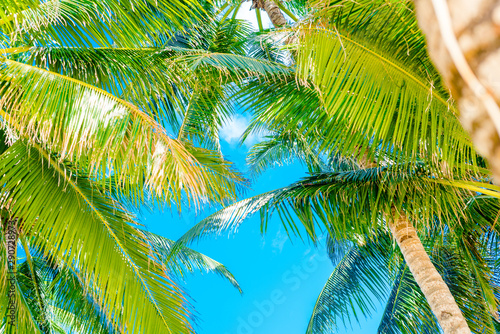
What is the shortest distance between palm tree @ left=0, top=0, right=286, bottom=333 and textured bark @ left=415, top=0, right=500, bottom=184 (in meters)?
1.76

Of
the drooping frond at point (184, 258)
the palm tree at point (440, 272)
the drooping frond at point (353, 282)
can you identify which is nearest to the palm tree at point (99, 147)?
the palm tree at point (440, 272)

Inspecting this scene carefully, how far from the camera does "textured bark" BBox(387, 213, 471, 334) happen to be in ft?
7.39

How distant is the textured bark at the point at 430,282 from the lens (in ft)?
7.39

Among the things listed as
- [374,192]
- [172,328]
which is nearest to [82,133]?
[172,328]

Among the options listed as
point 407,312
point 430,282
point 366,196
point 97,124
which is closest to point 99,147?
point 97,124

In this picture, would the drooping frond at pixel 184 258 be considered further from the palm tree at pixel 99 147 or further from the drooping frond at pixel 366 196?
the drooping frond at pixel 366 196

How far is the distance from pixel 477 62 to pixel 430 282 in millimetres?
2647

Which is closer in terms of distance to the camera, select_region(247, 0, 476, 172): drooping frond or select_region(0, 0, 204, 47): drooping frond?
select_region(247, 0, 476, 172): drooping frond

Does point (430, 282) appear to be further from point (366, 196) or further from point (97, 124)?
point (97, 124)

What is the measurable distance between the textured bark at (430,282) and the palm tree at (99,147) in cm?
138

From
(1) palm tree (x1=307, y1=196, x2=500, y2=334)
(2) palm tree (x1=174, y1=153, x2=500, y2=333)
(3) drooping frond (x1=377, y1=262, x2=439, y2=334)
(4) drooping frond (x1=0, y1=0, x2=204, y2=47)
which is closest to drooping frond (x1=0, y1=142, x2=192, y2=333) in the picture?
(4) drooping frond (x1=0, y1=0, x2=204, y2=47)

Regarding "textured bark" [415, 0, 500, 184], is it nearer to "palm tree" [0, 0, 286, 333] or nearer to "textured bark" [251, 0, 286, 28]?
"palm tree" [0, 0, 286, 333]

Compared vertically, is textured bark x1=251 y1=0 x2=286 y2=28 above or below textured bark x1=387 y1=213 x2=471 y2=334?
above

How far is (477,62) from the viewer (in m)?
0.17
